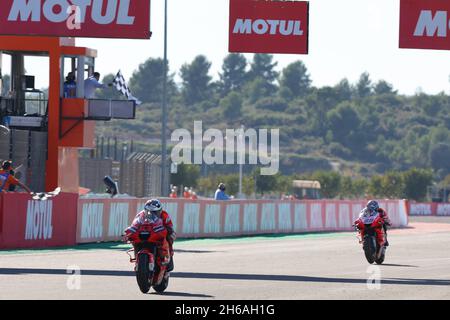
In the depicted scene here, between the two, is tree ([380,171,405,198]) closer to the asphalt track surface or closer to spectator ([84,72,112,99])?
spectator ([84,72,112,99])

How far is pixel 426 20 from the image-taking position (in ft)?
88.9

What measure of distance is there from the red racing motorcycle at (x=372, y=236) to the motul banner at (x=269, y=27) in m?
5.49

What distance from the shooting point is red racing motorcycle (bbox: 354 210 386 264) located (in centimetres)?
2283

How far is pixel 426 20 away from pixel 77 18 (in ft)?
23.8

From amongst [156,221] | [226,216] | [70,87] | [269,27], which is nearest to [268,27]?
[269,27]

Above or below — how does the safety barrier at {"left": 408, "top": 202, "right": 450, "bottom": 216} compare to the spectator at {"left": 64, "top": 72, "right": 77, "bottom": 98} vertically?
below

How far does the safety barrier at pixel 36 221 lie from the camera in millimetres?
25172

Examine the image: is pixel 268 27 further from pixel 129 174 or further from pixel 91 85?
pixel 129 174

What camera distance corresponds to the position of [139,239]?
1580cm

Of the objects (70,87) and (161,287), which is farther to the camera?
(70,87)

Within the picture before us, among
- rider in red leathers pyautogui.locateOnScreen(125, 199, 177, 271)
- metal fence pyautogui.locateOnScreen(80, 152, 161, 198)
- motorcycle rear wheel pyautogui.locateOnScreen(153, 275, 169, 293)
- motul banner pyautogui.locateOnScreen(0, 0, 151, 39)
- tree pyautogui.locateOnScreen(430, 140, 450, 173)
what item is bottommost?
motorcycle rear wheel pyautogui.locateOnScreen(153, 275, 169, 293)

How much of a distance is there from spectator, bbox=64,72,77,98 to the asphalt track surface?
8599 millimetres

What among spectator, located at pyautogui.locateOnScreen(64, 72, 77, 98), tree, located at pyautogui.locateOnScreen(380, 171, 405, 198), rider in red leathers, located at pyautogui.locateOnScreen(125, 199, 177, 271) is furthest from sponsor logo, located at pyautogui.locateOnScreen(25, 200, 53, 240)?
tree, located at pyautogui.locateOnScreen(380, 171, 405, 198)
